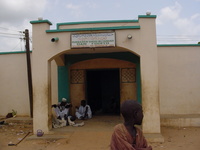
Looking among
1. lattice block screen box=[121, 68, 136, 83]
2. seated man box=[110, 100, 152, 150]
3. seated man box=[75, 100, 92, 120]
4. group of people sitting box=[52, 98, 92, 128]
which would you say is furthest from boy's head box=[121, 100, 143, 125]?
lattice block screen box=[121, 68, 136, 83]

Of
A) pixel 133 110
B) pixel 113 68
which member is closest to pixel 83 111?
pixel 113 68

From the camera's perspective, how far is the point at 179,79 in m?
9.80

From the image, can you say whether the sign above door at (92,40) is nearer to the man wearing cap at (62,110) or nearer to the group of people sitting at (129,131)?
the man wearing cap at (62,110)

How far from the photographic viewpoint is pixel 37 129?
7.49 metres

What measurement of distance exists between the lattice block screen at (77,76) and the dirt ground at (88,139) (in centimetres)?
186

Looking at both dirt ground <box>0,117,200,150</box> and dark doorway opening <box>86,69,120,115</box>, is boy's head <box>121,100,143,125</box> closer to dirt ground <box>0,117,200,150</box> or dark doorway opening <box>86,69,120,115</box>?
dirt ground <box>0,117,200,150</box>

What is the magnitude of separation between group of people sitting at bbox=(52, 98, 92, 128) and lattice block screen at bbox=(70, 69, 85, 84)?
0.92 m

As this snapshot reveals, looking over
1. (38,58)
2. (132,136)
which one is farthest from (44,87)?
(132,136)

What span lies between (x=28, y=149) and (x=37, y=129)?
3.17ft

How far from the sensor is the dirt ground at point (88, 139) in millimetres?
6578

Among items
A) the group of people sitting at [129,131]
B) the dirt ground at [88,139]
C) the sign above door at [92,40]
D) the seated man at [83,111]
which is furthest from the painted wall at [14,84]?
the group of people sitting at [129,131]

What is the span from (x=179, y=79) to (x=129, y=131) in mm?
7897

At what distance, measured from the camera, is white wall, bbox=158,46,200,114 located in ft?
32.1

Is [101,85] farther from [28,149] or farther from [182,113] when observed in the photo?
[28,149]
